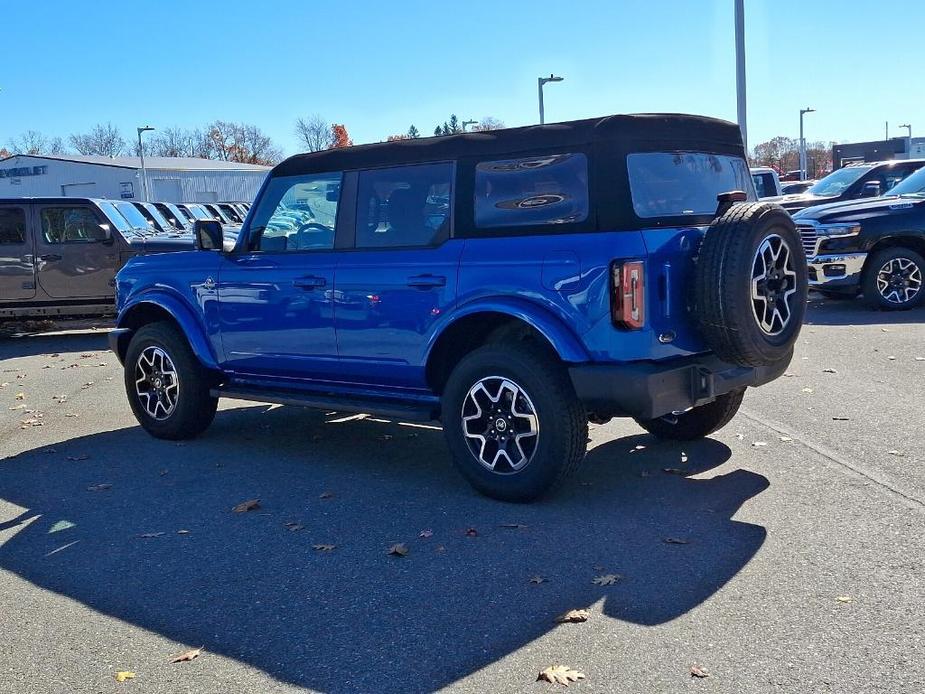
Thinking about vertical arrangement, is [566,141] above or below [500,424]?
above

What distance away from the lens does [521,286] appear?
514 cm

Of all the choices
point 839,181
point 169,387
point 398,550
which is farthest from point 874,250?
point 398,550

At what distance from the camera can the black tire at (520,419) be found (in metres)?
5.08

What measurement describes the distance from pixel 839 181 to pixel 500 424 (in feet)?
46.0

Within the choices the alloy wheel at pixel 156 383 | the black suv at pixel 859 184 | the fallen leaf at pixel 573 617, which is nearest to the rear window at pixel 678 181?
the fallen leaf at pixel 573 617

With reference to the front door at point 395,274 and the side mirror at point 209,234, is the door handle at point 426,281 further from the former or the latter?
the side mirror at point 209,234

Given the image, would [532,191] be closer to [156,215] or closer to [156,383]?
[156,383]

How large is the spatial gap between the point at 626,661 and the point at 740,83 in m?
16.6

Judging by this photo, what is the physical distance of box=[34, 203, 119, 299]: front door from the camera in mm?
13695

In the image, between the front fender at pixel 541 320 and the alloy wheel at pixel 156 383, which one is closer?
the front fender at pixel 541 320

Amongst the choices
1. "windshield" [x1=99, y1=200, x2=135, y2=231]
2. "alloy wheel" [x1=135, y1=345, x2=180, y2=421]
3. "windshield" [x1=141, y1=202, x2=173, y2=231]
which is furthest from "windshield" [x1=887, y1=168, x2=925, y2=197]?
"windshield" [x1=141, y1=202, x2=173, y2=231]

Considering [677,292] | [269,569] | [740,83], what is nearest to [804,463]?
[677,292]

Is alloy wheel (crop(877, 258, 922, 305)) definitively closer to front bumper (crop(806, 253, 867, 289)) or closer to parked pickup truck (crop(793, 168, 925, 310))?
parked pickup truck (crop(793, 168, 925, 310))

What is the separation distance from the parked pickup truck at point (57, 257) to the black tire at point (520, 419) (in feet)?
30.5
